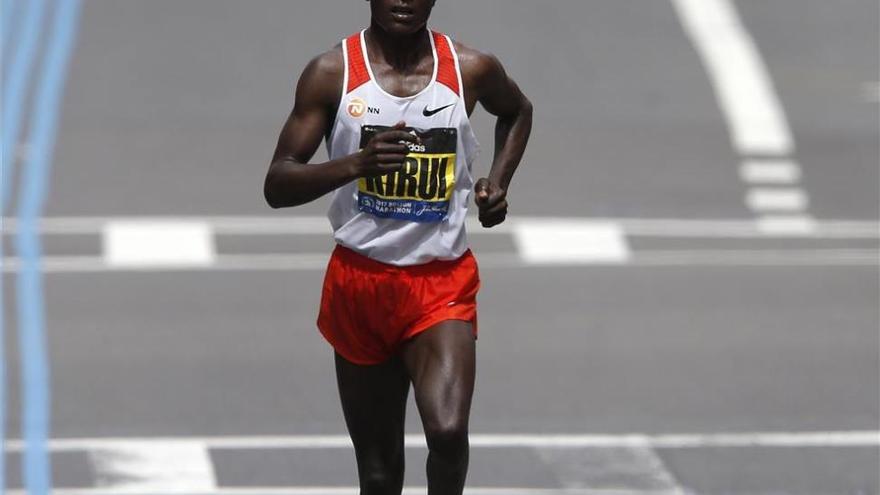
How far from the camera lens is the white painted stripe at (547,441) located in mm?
11688

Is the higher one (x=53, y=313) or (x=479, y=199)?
(x=479, y=199)

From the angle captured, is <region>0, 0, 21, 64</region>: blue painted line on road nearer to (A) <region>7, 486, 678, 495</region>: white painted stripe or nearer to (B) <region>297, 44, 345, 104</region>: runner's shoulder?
(A) <region>7, 486, 678, 495</region>: white painted stripe

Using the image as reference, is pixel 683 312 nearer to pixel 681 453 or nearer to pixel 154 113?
pixel 681 453

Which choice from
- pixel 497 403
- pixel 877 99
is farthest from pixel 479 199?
pixel 877 99

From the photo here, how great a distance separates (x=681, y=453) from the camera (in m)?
11.6

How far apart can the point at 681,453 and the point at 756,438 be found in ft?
2.02

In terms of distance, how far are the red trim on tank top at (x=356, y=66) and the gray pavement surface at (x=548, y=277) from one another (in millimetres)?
3844

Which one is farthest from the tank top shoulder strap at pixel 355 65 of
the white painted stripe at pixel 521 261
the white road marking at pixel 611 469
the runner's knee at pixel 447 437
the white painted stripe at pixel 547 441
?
the white painted stripe at pixel 521 261

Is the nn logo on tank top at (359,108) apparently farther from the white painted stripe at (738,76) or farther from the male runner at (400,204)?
the white painted stripe at (738,76)

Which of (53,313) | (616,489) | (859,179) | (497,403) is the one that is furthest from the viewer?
(859,179)

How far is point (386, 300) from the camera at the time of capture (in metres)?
7.83

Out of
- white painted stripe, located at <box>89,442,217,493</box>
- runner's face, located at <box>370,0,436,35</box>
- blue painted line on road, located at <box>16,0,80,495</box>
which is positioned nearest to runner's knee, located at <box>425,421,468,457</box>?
runner's face, located at <box>370,0,436,35</box>

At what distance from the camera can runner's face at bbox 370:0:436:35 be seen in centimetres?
754

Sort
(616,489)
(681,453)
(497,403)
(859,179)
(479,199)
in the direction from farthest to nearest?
(859,179), (497,403), (681,453), (616,489), (479,199)
